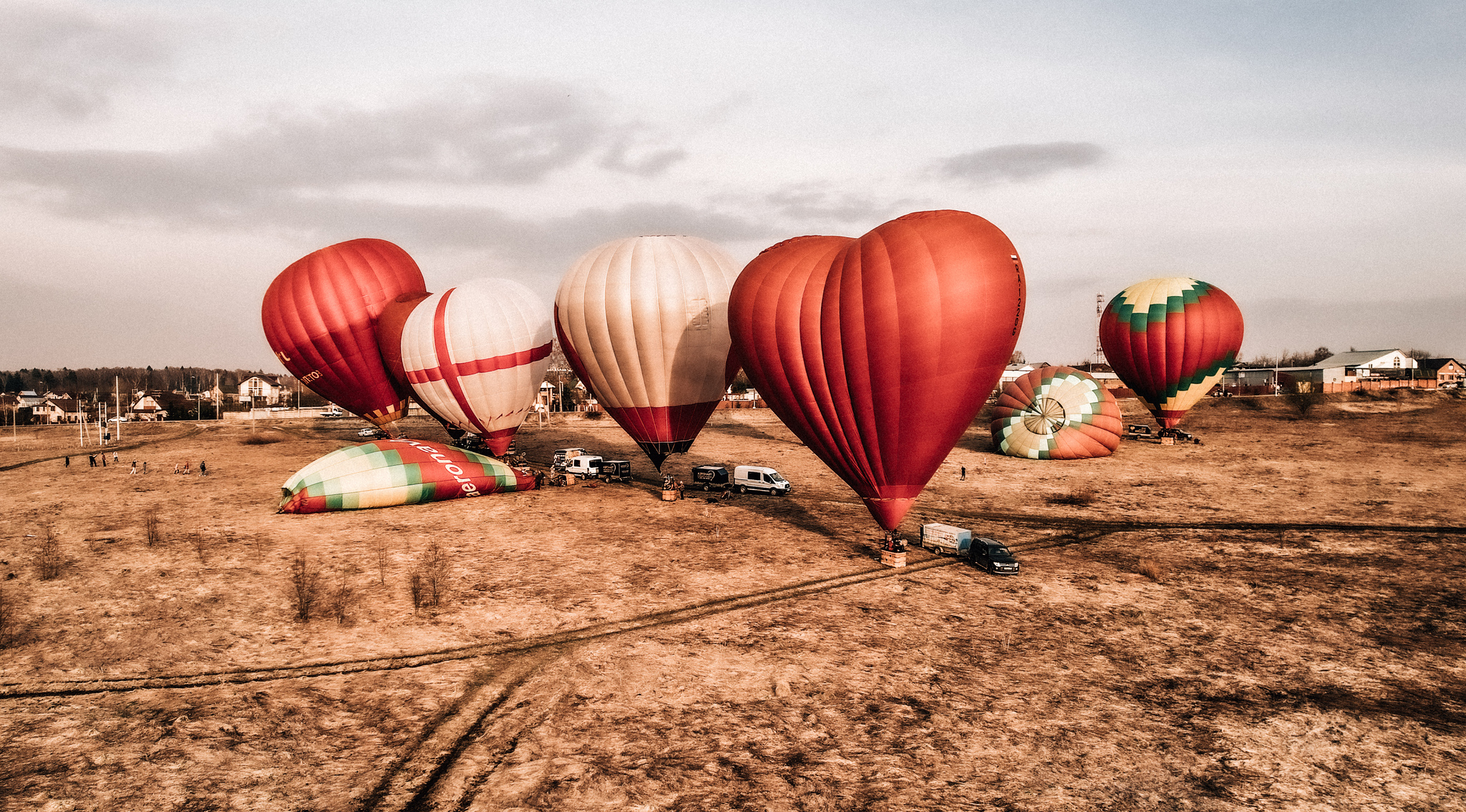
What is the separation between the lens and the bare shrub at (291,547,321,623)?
16.8m

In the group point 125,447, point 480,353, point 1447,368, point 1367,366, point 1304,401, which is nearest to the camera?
point 480,353

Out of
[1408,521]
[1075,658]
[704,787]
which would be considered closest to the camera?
[704,787]


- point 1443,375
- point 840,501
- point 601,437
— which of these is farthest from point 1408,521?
point 1443,375

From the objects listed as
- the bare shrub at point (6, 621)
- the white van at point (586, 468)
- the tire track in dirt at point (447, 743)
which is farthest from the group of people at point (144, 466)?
the tire track in dirt at point (447, 743)

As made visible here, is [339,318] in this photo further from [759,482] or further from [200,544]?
[759,482]

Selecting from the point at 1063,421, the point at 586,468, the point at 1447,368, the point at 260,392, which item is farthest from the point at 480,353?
the point at 260,392

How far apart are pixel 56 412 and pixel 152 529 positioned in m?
111

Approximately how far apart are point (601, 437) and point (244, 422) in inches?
1698

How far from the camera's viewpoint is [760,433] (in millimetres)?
54750

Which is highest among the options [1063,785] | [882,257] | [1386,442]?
[882,257]

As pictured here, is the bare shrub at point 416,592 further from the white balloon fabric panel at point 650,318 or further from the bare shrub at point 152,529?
the white balloon fabric panel at point 650,318

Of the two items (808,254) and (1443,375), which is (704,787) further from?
(1443,375)

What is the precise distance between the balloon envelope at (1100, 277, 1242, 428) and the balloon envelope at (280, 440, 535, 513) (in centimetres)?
3454

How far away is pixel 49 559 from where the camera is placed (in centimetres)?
2016
